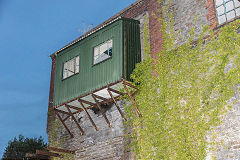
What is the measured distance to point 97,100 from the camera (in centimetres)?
1319

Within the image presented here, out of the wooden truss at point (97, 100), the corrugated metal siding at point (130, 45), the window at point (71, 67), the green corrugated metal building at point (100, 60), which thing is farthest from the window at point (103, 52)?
the wooden truss at point (97, 100)

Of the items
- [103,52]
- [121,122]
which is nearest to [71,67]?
[103,52]

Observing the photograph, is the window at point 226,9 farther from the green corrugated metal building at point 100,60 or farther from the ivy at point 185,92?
the green corrugated metal building at point 100,60

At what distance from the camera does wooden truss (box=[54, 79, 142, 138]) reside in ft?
39.2

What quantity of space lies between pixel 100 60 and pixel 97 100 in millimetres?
1940

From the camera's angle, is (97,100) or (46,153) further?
(46,153)

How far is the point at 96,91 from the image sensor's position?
40.7 feet

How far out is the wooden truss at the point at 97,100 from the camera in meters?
12.0

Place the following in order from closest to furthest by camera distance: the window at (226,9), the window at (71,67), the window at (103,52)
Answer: the window at (226,9) < the window at (103,52) < the window at (71,67)

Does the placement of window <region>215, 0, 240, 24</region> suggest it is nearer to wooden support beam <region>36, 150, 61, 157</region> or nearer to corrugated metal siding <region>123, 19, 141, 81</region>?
corrugated metal siding <region>123, 19, 141, 81</region>

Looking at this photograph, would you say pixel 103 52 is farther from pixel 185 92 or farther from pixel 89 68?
pixel 185 92

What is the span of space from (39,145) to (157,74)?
743 inches

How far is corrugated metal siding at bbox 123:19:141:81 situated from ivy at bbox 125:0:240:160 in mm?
359

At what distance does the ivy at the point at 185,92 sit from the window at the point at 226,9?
0.66 meters
